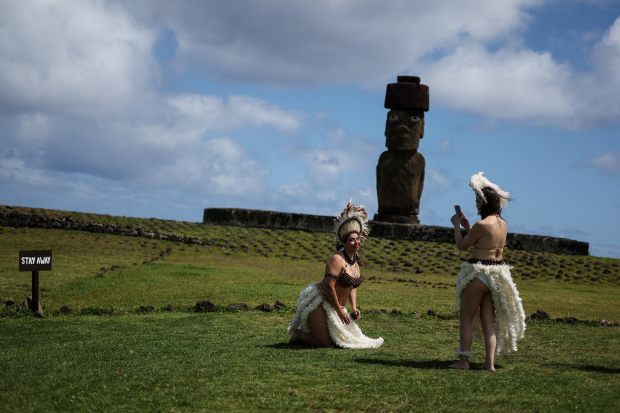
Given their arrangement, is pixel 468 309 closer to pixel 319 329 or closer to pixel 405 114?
pixel 319 329

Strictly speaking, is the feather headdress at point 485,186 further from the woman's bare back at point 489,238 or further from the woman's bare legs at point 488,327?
the woman's bare legs at point 488,327

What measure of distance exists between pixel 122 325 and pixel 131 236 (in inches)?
523

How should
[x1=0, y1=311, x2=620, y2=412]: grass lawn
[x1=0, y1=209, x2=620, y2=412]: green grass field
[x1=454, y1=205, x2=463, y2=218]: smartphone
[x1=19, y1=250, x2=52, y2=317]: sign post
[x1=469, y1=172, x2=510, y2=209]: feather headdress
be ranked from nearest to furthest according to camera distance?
[x1=0, y1=311, x2=620, y2=412]: grass lawn < [x1=0, y1=209, x2=620, y2=412]: green grass field < [x1=469, y1=172, x2=510, y2=209]: feather headdress < [x1=454, y1=205, x2=463, y2=218]: smartphone < [x1=19, y1=250, x2=52, y2=317]: sign post

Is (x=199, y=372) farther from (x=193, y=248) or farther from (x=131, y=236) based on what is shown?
(x=131, y=236)

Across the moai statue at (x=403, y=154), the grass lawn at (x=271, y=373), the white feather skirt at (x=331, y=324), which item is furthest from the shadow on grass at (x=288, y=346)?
the moai statue at (x=403, y=154)

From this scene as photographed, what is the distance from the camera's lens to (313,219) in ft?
79.0

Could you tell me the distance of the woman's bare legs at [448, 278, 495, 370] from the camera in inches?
224

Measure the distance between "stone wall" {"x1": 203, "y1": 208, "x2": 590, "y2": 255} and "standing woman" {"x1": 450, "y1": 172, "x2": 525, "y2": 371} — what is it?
17464mm

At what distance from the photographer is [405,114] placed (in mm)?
24047

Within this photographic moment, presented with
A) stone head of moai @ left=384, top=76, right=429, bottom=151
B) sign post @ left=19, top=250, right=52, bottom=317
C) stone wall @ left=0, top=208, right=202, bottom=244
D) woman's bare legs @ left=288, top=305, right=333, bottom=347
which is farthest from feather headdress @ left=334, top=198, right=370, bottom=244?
stone head of moai @ left=384, top=76, right=429, bottom=151

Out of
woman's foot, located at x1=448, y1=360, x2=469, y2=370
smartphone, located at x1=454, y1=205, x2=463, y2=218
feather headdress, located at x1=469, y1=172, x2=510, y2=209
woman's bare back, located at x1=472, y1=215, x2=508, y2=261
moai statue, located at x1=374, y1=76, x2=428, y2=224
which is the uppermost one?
moai statue, located at x1=374, y1=76, x2=428, y2=224

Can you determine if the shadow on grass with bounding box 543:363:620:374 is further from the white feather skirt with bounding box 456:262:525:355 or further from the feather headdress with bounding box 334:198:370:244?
the feather headdress with bounding box 334:198:370:244

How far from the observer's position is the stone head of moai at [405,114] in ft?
78.1

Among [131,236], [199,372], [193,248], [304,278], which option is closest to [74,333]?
[199,372]
